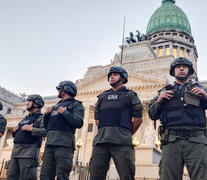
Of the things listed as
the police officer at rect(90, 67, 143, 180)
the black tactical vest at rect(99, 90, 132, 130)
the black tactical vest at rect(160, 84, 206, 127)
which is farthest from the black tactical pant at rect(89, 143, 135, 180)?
the black tactical vest at rect(160, 84, 206, 127)

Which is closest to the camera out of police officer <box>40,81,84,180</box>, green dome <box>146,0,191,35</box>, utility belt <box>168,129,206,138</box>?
utility belt <box>168,129,206,138</box>

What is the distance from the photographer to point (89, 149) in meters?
37.2

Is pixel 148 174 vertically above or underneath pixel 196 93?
underneath

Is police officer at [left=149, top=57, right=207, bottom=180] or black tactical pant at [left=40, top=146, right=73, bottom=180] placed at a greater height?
A: police officer at [left=149, top=57, right=207, bottom=180]

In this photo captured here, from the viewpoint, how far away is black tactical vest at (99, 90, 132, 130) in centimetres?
516

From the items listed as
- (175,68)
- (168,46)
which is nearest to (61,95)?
(175,68)

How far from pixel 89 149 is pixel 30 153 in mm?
31786

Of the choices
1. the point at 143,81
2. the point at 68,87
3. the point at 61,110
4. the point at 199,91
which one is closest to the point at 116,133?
the point at 61,110

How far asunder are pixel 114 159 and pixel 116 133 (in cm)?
49

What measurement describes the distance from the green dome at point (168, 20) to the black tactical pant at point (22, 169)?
211 ft

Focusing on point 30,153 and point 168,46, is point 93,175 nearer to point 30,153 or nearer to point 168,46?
point 30,153

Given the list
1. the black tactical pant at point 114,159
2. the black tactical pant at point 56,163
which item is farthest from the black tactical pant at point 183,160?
the black tactical pant at point 56,163

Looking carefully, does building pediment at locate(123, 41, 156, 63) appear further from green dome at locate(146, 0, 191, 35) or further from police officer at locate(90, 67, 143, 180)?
police officer at locate(90, 67, 143, 180)

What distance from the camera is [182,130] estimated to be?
4.44m
